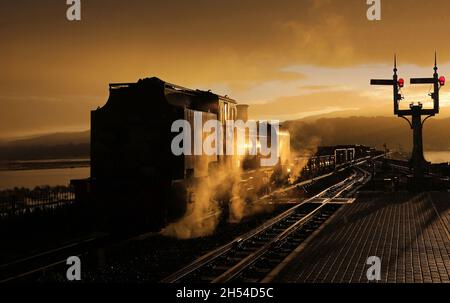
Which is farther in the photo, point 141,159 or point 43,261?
point 141,159

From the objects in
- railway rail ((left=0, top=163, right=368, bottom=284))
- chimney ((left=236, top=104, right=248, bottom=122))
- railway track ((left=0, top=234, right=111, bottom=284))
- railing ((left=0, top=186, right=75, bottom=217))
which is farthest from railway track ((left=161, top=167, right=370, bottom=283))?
railing ((left=0, top=186, right=75, bottom=217))

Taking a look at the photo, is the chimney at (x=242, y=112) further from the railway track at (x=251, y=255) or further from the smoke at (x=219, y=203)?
the railway track at (x=251, y=255)

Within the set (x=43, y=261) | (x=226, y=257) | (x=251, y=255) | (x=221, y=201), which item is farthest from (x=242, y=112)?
(x=43, y=261)

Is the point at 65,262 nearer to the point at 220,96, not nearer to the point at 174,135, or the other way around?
the point at 174,135

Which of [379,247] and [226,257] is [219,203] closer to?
[226,257]

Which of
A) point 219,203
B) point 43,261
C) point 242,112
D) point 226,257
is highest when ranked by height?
point 242,112

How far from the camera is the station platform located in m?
8.40

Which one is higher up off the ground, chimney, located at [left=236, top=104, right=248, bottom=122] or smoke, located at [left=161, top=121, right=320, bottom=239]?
chimney, located at [left=236, top=104, right=248, bottom=122]

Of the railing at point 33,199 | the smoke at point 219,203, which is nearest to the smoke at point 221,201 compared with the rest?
the smoke at point 219,203

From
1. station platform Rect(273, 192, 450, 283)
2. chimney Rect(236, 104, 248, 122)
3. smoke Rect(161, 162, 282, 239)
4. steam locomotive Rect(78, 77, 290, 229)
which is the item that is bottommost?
station platform Rect(273, 192, 450, 283)

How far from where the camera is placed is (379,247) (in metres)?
10.8

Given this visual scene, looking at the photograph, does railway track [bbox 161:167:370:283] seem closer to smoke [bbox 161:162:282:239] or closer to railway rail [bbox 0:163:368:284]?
railway rail [bbox 0:163:368:284]

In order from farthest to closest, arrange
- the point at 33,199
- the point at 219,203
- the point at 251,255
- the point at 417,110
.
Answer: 1. the point at 417,110
2. the point at 33,199
3. the point at 219,203
4. the point at 251,255

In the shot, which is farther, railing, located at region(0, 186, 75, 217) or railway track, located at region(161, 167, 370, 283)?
railing, located at region(0, 186, 75, 217)
